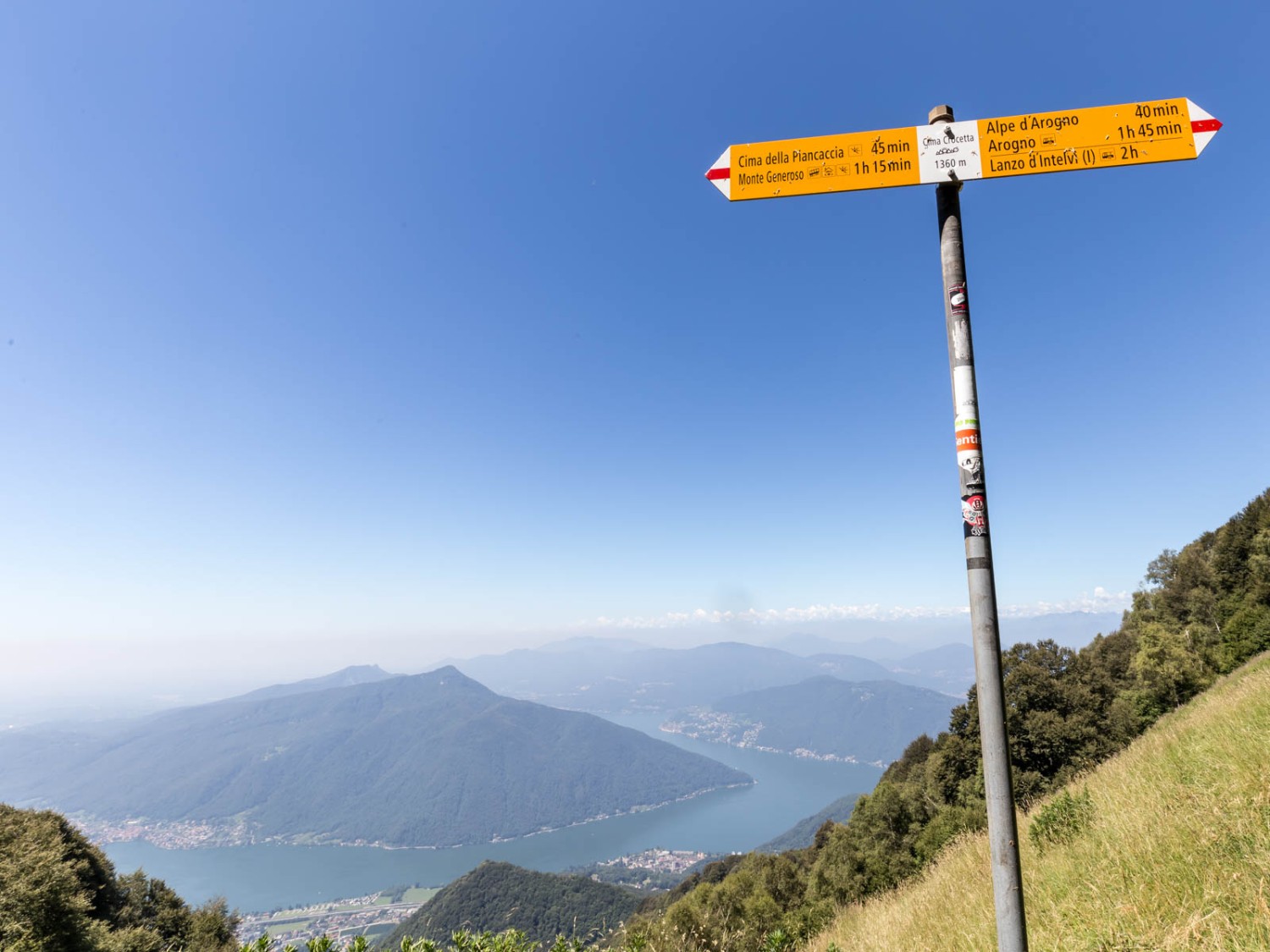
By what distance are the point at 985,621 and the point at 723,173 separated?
267 cm

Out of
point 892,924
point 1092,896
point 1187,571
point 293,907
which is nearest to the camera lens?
point 1092,896

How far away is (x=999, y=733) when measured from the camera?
2.30 metres

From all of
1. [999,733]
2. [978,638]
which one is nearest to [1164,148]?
[978,638]

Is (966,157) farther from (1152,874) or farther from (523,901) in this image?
(523,901)

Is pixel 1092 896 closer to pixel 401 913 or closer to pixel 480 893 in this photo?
pixel 480 893

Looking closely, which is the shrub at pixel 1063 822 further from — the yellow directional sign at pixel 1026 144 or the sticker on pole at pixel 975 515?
the yellow directional sign at pixel 1026 144

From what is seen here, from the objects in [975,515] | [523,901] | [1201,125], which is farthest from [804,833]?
[1201,125]

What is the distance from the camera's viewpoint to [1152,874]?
3.93 m

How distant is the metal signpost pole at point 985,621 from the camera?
226 centimetres

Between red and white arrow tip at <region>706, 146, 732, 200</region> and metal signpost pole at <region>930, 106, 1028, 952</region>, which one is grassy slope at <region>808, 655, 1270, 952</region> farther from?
red and white arrow tip at <region>706, 146, 732, 200</region>

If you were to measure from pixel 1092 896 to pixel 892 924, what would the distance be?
3.19m

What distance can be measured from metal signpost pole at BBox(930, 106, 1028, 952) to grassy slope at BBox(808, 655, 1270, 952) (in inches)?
61.0

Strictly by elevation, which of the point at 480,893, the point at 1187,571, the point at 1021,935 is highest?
the point at 1021,935

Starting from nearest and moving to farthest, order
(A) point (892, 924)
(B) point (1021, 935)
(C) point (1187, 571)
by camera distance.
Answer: (B) point (1021, 935), (A) point (892, 924), (C) point (1187, 571)
